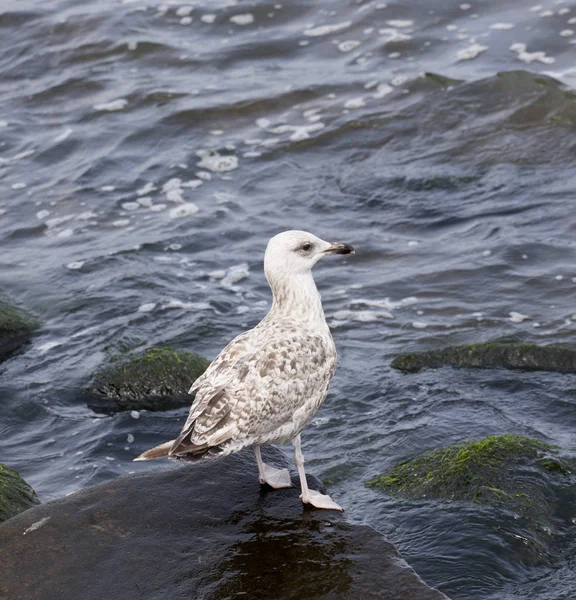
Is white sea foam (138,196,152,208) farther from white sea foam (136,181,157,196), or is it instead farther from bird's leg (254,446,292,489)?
bird's leg (254,446,292,489)

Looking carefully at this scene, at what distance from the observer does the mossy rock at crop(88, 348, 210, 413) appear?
8945 mm

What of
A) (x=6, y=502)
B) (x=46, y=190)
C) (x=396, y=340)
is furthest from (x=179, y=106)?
(x=6, y=502)

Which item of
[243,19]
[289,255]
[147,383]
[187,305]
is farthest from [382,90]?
[289,255]

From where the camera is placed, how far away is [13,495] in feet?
21.6

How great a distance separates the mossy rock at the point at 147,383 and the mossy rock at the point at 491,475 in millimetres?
2417

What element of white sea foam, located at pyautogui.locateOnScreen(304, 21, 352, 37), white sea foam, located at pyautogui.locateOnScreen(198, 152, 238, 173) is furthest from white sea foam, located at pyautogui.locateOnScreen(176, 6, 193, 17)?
white sea foam, located at pyautogui.locateOnScreen(198, 152, 238, 173)

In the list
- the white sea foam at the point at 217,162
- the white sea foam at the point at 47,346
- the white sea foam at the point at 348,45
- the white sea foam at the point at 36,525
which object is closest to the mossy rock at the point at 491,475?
the white sea foam at the point at 36,525

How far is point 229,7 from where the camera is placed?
19344 millimetres

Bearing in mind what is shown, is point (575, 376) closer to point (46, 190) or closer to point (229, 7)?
point (46, 190)

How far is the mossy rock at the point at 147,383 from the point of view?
895 cm

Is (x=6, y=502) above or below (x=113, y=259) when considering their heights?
above

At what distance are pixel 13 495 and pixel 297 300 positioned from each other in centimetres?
230

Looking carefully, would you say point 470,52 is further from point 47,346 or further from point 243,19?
point 47,346

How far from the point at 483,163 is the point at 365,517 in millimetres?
7776
